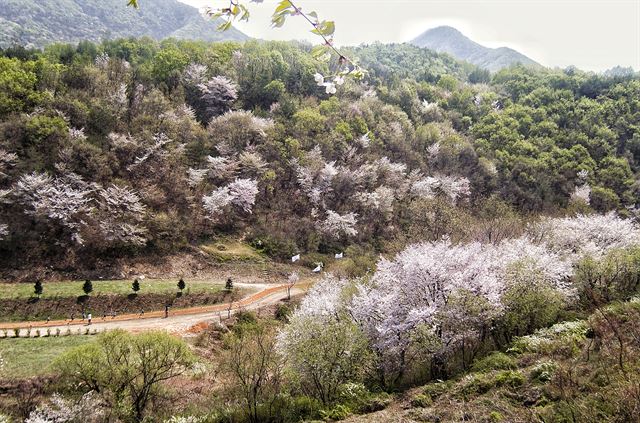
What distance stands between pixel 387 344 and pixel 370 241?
3267cm

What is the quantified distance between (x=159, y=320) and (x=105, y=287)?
20.4 ft

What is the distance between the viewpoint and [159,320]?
98.6 ft

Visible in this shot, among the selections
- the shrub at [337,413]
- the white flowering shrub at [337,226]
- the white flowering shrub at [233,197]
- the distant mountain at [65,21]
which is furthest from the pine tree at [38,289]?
the distant mountain at [65,21]

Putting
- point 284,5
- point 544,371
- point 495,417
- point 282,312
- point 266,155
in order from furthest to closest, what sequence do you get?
point 266,155 → point 282,312 → point 544,371 → point 495,417 → point 284,5

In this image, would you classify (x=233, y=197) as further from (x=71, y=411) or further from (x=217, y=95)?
(x=71, y=411)

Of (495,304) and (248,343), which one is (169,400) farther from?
(495,304)

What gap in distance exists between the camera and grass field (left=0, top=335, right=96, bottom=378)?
2134 centimetres

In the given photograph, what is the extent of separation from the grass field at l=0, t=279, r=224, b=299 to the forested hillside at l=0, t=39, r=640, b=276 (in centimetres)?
368

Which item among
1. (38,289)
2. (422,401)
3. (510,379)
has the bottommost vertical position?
(422,401)

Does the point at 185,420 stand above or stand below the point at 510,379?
below

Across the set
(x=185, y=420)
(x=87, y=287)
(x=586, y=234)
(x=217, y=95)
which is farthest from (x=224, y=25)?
(x=217, y=95)

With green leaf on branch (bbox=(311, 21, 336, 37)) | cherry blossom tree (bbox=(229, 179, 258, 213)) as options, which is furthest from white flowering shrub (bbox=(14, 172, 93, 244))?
green leaf on branch (bbox=(311, 21, 336, 37))

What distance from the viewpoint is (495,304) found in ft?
59.1

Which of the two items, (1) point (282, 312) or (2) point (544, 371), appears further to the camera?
(1) point (282, 312)
